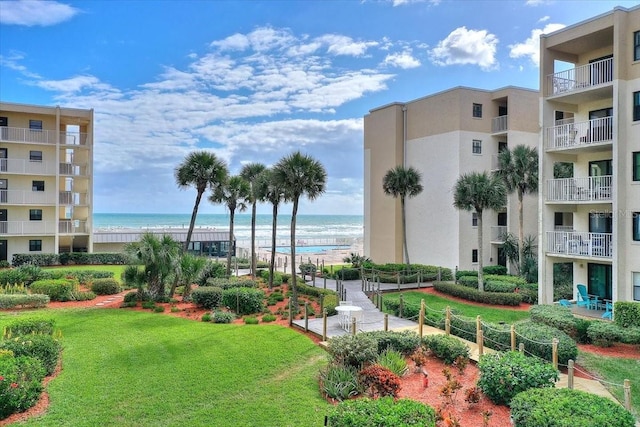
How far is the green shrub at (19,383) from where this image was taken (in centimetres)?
827

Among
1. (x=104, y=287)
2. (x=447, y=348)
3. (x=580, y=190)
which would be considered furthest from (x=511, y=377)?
(x=104, y=287)

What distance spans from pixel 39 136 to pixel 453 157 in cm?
3324

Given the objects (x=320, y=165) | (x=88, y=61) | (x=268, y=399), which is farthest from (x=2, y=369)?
(x=88, y=61)

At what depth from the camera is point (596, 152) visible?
19672 mm

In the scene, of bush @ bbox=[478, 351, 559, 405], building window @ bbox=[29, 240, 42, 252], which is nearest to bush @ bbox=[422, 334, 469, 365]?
bush @ bbox=[478, 351, 559, 405]

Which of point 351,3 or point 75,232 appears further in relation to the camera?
point 75,232

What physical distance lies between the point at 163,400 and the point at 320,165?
12.6 m

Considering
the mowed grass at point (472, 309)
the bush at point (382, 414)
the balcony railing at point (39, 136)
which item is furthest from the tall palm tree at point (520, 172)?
the balcony railing at point (39, 136)

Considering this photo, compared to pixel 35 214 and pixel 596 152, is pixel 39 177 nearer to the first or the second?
pixel 35 214

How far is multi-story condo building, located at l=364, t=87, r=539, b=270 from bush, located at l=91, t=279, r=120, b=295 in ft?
68.2

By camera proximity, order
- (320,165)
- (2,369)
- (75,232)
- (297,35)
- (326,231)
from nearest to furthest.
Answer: (2,369) < (320,165) < (297,35) < (75,232) < (326,231)

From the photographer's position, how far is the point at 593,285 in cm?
2017

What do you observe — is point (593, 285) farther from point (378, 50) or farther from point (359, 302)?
point (378, 50)

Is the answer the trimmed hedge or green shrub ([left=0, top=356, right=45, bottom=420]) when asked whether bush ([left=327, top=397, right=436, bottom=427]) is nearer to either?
green shrub ([left=0, top=356, right=45, bottom=420])
